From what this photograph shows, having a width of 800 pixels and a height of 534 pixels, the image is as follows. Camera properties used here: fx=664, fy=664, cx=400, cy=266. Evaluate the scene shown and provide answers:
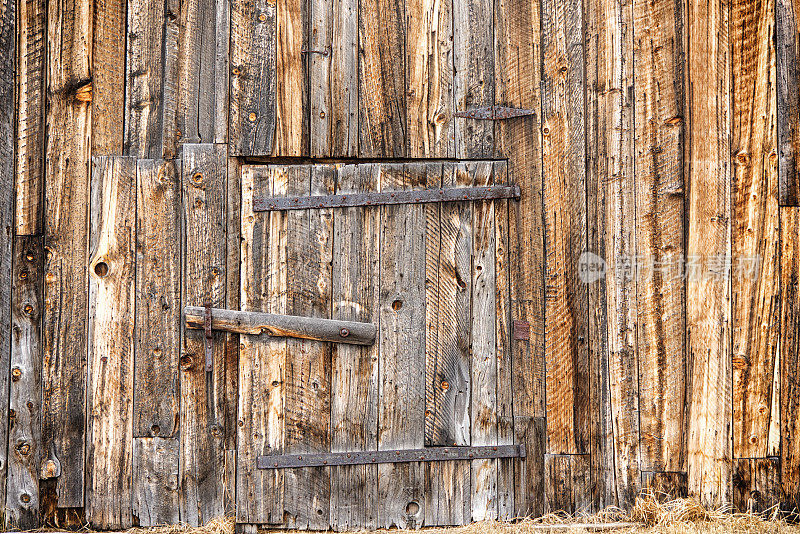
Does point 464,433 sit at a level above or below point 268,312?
below

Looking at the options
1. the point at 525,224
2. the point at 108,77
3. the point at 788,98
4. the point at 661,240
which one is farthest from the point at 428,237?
the point at 788,98

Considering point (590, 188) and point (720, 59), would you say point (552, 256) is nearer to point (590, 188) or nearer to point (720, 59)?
point (590, 188)

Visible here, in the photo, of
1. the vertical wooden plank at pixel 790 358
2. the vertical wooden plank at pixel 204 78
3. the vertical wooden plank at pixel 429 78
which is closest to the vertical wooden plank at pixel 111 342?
the vertical wooden plank at pixel 204 78

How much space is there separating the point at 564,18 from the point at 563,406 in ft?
5.79

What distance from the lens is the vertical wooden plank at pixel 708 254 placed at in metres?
2.98

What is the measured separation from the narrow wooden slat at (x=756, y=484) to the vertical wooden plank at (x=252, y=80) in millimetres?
2570

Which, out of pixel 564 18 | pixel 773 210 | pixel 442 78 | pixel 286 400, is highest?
pixel 564 18

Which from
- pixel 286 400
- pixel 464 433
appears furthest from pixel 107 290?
pixel 464 433

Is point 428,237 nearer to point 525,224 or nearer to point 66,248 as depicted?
point 525,224

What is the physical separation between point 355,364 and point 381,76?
1313 mm

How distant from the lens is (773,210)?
2990mm

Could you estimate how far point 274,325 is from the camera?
2955mm

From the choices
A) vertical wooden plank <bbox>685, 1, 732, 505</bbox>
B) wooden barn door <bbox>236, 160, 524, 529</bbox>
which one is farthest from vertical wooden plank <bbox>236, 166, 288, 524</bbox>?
vertical wooden plank <bbox>685, 1, 732, 505</bbox>

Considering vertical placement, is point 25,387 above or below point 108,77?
below
